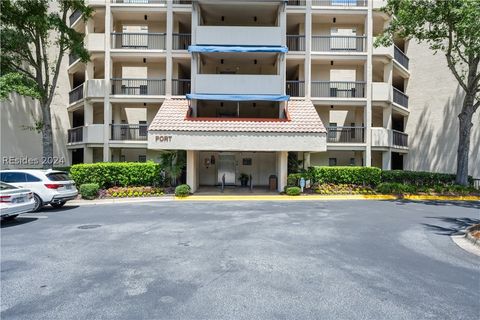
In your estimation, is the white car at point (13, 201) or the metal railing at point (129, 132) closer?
the white car at point (13, 201)

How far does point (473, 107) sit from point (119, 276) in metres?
24.4

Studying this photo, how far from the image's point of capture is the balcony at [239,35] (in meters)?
20.8

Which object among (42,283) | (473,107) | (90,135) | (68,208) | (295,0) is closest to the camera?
(42,283)

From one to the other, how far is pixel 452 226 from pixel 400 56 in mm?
19970

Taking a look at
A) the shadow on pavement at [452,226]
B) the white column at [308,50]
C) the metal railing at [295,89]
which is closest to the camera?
the shadow on pavement at [452,226]

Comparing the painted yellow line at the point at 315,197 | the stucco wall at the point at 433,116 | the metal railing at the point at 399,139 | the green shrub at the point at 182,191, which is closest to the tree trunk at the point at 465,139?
the painted yellow line at the point at 315,197

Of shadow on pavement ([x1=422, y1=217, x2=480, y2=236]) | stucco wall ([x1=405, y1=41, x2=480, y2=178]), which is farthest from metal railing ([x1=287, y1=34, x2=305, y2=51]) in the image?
shadow on pavement ([x1=422, y1=217, x2=480, y2=236])

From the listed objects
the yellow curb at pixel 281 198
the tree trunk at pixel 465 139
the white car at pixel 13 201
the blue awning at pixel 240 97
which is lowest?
the yellow curb at pixel 281 198

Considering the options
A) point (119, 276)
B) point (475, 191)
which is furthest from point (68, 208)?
point (475, 191)

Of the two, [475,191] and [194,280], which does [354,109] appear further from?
[194,280]

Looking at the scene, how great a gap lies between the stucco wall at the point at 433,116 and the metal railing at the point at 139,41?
23125 millimetres

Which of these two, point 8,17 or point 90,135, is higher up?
point 8,17

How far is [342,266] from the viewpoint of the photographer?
632cm

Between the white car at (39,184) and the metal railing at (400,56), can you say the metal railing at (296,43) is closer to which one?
the metal railing at (400,56)
